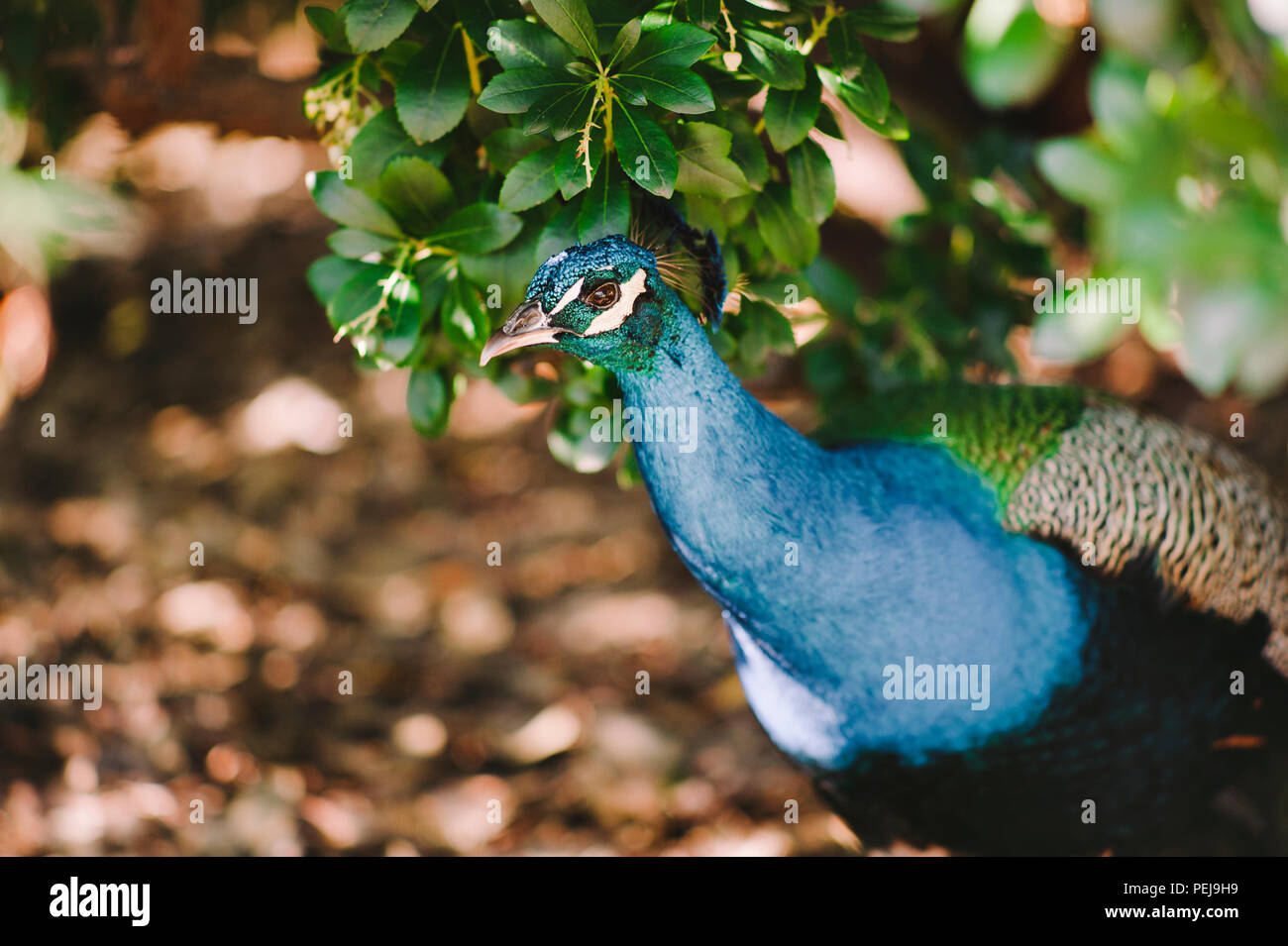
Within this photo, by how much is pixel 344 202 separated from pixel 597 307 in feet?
1.73

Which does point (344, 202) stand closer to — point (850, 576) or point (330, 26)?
point (330, 26)

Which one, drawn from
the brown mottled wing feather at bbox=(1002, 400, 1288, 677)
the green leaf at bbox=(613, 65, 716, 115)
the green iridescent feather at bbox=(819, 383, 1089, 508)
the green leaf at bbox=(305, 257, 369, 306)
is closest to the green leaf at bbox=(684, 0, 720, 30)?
the green leaf at bbox=(613, 65, 716, 115)

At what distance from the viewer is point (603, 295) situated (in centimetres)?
142

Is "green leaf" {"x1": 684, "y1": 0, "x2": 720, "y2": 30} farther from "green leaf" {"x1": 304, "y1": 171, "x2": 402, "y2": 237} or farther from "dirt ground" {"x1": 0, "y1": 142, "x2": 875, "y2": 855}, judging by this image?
"dirt ground" {"x1": 0, "y1": 142, "x2": 875, "y2": 855}

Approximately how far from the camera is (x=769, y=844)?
104 inches

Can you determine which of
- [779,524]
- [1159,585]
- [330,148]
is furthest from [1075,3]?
[330,148]

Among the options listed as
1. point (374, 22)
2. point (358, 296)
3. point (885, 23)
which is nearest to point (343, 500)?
point (358, 296)

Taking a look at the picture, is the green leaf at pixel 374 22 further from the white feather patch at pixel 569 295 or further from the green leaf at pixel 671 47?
the white feather patch at pixel 569 295

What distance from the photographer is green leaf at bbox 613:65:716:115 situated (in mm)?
1375

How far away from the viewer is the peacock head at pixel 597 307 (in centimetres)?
140

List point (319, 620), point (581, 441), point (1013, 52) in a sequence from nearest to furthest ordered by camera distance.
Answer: point (1013, 52) → point (581, 441) → point (319, 620)

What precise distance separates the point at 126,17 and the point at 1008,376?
8.11 feet

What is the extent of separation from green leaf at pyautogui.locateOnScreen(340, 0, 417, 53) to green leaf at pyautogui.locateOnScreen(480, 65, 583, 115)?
213 mm

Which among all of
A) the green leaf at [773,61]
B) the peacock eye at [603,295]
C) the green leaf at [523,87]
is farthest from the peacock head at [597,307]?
the green leaf at [773,61]
